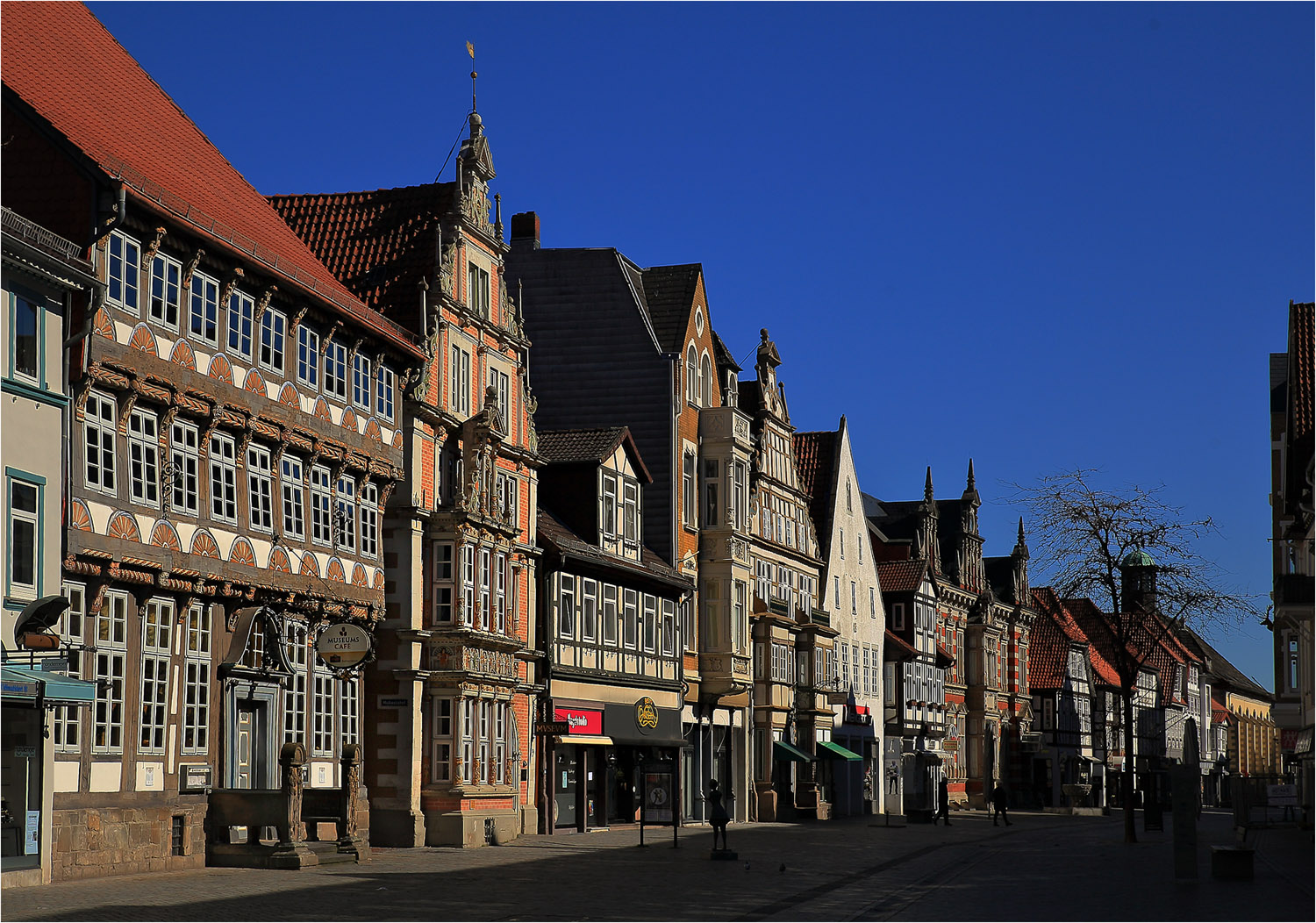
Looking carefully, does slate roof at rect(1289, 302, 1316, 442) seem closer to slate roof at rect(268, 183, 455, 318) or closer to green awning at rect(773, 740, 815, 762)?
green awning at rect(773, 740, 815, 762)

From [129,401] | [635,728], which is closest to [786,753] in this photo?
[635,728]

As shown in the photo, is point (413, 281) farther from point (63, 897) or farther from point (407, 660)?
point (63, 897)

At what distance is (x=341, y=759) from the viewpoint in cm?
3653

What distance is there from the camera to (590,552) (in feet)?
166

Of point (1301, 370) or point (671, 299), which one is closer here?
point (1301, 370)

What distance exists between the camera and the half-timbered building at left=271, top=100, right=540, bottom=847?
41.3 metres

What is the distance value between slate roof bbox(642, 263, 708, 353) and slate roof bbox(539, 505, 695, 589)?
7.29 meters

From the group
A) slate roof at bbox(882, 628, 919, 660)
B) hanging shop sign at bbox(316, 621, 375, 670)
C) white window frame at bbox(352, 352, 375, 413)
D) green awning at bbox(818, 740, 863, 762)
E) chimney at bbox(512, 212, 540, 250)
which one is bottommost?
green awning at bbox(818, 740, 863, 762)

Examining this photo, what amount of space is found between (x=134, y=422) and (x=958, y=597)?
7139 cm

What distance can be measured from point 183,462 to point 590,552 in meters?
20.4

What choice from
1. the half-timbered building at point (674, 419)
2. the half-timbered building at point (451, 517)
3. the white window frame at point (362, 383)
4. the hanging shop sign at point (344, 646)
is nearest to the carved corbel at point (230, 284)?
the white window frame at point (362, 383)

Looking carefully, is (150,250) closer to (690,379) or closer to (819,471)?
(690,379)

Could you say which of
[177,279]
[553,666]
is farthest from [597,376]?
[177,279]

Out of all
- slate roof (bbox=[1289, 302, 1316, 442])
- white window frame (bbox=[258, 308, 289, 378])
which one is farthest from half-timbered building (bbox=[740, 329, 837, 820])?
white window frame (bbox=[258, 308, 289, 378])
